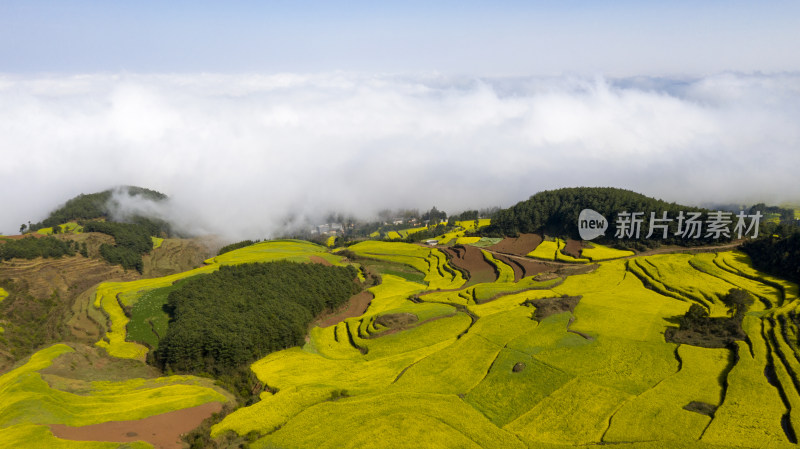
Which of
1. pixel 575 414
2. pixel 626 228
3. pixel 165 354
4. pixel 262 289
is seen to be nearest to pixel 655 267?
pixel 626 228

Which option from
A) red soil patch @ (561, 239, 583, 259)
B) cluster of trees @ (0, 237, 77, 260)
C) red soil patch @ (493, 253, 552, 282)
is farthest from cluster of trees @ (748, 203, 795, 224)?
cluster of trees @ (0, 237, 77, 260)

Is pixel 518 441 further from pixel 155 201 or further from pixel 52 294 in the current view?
pixel 155 201

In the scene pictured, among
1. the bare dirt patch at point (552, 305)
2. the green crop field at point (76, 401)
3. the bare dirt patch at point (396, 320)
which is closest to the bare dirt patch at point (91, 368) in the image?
the green crop field at point (76, 401)

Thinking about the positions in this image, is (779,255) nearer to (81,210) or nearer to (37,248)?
(37,248)

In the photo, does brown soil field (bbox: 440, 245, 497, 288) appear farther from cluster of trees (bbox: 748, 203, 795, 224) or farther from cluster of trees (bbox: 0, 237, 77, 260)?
cluster of trees (bbox: 748, 203, 795, 224)

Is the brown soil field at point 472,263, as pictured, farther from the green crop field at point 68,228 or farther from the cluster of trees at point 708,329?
the green crop field at point 68,228
